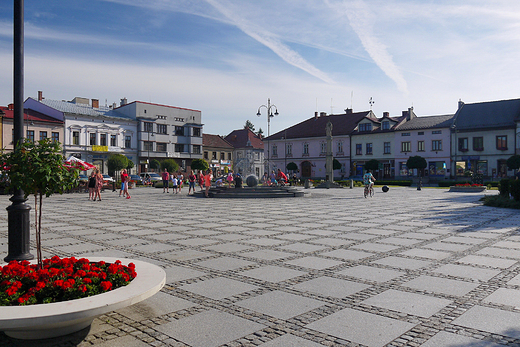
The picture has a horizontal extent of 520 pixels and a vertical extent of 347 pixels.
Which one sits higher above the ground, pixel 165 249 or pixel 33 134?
pixel 33 134

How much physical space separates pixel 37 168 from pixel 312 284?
12.1 ft

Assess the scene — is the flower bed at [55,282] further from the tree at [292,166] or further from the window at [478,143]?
the tree at [292,166]

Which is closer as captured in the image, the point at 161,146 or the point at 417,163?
the point at 417,163

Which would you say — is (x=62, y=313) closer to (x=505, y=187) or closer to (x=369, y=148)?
(x=505, y=187)

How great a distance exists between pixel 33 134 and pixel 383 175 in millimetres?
45123

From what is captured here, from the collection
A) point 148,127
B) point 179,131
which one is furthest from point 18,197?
point 179,131

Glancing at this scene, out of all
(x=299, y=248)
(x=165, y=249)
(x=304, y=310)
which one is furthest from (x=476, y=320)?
(x=165, y=249)

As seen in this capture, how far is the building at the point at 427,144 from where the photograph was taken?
171 ft

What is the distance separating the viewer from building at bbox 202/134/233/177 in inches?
2788

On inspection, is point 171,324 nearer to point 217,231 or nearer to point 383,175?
point 217,231

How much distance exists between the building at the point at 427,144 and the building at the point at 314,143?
685 cm

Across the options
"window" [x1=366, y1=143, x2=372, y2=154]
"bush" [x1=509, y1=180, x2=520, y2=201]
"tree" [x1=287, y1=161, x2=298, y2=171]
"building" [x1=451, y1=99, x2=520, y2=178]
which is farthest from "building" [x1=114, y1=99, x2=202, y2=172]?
"bush" [x1=509, y1=180, x2=520, y2=201]

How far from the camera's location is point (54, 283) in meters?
3.93

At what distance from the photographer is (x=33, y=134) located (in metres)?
47.6
